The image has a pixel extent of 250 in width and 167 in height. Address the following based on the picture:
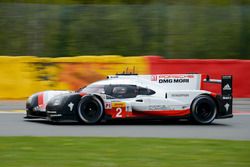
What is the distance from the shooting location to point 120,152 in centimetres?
897

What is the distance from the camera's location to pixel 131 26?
23828 mm

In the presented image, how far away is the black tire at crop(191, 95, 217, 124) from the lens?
13.4 m

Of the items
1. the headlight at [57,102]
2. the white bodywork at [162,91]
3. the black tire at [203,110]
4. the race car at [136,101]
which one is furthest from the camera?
the black tire at [203,110]

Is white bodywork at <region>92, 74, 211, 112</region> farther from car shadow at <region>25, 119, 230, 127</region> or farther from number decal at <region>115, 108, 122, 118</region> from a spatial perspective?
car shadow at <region>25, 119, 230, 127</region>

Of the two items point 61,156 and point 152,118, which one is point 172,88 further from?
point 61,156

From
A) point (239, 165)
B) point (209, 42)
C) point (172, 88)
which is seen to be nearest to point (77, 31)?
point (209, 42)

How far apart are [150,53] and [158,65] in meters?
3.91

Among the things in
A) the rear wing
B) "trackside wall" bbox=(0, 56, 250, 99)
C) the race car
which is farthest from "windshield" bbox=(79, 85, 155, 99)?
"trackside wall" bbox=(0, 56, 250, 99)

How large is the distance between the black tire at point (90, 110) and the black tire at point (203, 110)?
1.85m

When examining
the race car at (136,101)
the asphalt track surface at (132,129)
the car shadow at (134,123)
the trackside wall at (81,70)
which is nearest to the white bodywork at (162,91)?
the race car at (136,101)

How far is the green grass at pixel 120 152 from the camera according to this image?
26.8 ft

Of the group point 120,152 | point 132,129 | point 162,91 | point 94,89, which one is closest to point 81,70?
point 94,89

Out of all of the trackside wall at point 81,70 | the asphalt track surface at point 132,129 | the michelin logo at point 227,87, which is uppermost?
the trackside wall at point 81,70

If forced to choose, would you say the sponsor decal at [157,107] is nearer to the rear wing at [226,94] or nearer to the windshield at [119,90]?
the windshield at [119,90]
